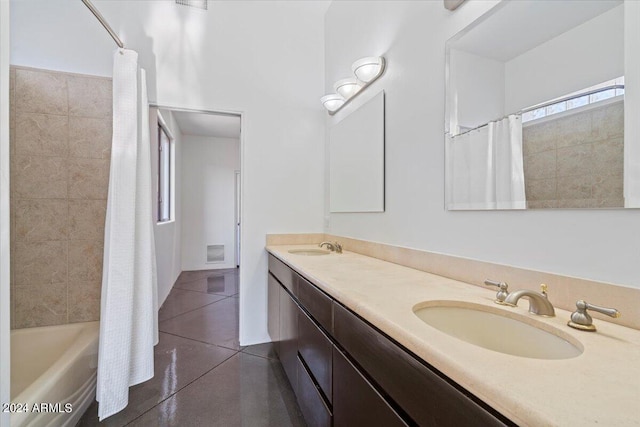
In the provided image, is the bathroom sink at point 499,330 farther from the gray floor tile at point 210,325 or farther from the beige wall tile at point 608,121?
the gray floor tile at point 210,325

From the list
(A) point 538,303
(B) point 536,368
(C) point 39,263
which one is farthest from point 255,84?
(B) point 536,368

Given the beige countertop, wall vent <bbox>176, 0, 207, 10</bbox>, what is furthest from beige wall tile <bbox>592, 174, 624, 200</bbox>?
wall vent <bbox>176, 0, 207, 10</bbox>

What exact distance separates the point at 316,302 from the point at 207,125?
4.55 m

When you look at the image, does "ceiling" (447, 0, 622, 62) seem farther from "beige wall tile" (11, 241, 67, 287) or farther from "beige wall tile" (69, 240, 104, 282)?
"beige wall tile" (11, 241, 67, 287)

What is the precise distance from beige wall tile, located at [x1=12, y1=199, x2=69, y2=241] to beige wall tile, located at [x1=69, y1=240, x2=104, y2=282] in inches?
4.5

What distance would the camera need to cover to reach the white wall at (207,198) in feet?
18.3

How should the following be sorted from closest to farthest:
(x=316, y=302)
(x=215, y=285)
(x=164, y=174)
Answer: (x=316, y=302)
(x=164, y=174)
(x=215, y=285)

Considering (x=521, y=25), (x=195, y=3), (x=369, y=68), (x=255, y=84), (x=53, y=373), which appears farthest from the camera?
(x=255, y=84)

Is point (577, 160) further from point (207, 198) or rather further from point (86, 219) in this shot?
point (207, 198)

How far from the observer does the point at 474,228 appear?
1.27 metres

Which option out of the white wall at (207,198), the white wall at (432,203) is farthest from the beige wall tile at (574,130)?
the white wall at (207,198)

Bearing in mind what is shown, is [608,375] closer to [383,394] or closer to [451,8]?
[383,394]

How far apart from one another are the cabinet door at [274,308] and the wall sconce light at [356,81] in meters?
1.62

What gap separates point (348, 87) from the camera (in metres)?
2.33
